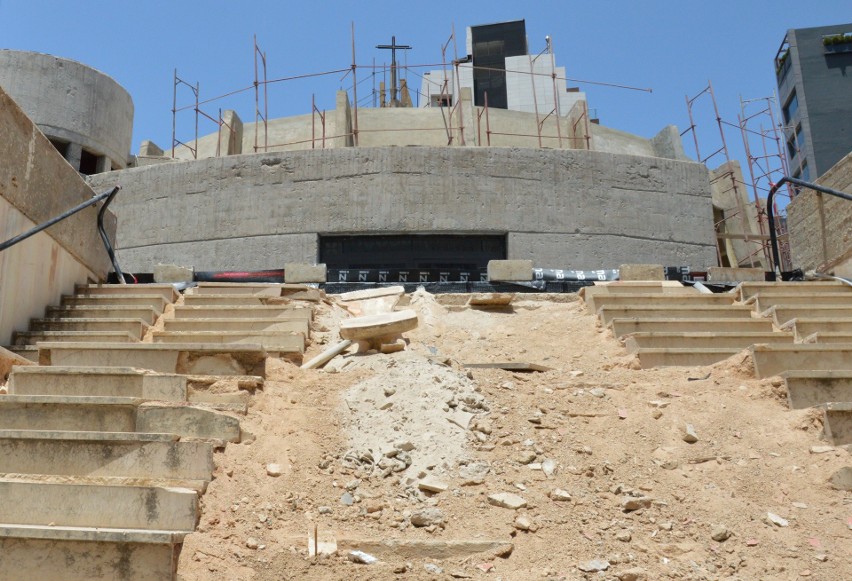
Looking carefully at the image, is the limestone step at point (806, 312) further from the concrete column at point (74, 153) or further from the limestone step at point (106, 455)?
the concrete column at point (74, 153)

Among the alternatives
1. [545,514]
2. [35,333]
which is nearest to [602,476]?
[545,514]

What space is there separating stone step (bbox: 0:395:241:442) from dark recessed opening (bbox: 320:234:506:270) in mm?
11530

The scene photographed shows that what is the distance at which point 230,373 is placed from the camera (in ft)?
21.0

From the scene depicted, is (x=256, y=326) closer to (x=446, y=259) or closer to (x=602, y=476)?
(x=602, y=476)

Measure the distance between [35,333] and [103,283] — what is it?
8.72 feet

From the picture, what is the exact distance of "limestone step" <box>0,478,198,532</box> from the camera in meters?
4.14

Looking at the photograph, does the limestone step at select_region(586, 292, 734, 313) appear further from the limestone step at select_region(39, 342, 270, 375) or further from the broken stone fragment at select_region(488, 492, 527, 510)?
the broken stone fragment at select_region(488, 492, 527, 510)

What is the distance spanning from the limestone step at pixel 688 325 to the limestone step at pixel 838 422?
3.05m

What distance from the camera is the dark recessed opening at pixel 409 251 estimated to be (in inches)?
662

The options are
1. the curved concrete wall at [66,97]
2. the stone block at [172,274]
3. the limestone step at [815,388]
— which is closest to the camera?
the limestone step at [815,388]

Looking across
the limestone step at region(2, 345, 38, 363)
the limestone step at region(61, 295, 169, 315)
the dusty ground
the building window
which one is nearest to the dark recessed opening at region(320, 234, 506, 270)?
the limestone step at region(61, 295, 169, 315)

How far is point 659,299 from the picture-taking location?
371 inches

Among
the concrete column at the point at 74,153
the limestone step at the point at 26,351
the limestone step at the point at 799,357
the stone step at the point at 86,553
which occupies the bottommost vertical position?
the stone step at the point at 86,553

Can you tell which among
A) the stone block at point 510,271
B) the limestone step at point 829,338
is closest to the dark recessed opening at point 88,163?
the stone block at point 510,271
